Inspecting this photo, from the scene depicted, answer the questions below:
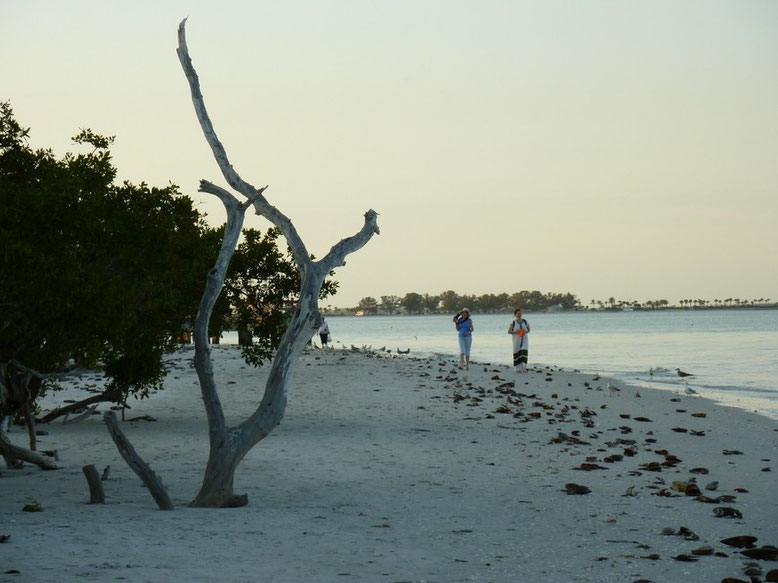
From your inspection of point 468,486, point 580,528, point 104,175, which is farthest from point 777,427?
point 104,175

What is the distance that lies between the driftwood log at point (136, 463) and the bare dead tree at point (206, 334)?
0.48m

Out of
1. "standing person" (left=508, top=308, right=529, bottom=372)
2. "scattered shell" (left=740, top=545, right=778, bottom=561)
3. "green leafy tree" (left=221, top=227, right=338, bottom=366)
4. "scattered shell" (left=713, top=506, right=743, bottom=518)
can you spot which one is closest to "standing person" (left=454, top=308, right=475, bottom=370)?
"standing person" (left=508, top=308, right=529, bottom=372)

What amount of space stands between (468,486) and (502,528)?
8.27 feet

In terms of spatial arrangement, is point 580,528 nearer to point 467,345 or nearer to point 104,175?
point 104,175

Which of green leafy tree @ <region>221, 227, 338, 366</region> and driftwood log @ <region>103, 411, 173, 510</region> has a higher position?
green leafy tree @ <region>221, 227, 338, 366</region>

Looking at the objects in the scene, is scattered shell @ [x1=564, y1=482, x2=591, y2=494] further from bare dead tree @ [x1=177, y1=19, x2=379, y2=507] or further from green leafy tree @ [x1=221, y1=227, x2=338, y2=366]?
green leafy tree @ [x1=221, y1=227, x2=338, y2=366]

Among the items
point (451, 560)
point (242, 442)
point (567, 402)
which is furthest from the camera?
point (567, 402)

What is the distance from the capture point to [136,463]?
9680mm

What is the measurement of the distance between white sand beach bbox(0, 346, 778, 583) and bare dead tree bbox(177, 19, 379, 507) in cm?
50

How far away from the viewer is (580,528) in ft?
30.6

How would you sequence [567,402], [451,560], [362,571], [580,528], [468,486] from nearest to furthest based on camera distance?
1. [362,571]
2. [451,560]
3. [580,528]
4. [468,486]
5. [567,402]

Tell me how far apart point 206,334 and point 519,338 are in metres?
22.8

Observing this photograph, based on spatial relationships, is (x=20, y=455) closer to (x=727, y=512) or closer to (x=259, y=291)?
(x=259, y=291)

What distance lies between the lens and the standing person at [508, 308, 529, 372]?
30167 millimetres
